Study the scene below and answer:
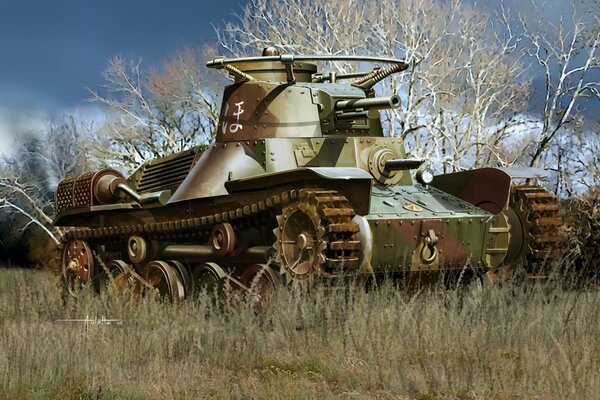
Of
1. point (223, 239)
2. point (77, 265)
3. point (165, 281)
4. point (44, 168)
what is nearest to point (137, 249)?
point (165, 281)

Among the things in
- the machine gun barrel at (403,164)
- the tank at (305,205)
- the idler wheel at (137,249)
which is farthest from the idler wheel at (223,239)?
the machine gun barrel at (403,164)

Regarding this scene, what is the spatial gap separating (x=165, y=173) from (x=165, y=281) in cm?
199

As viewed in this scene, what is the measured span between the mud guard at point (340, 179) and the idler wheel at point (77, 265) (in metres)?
4.69

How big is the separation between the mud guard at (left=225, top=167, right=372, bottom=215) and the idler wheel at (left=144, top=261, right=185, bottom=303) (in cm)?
222

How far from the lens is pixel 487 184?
1183 cm

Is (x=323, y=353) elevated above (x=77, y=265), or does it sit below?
above

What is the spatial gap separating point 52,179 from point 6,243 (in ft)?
10.3

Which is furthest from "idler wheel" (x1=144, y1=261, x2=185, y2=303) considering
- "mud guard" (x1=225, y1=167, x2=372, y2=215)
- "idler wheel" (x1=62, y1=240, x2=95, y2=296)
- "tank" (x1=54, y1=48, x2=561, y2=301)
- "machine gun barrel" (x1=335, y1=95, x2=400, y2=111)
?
"machine gun barrel" (x1=335, y1=95, x2=400, y2=111)

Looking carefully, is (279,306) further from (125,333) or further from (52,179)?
(52,179)

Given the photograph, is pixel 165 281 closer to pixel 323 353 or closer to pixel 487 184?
pixel 487 184

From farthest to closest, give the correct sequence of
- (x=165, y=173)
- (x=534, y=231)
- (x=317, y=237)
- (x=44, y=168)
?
(x=44, y=168)
(x=165, y=173)
(x=534, y=231)
(x=317, y=237)

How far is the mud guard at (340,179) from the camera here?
9.22 m

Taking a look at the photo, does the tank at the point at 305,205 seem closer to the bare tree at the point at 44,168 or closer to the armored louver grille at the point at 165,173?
the armored louver grille at the point at 165,173

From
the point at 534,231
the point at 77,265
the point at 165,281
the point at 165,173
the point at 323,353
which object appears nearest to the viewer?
the point at 323,353
